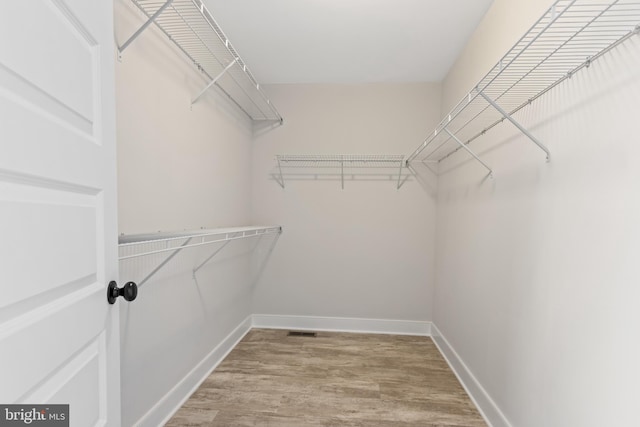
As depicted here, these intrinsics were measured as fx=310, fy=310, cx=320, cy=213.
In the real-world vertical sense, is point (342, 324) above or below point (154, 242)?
below

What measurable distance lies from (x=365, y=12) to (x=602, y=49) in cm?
123

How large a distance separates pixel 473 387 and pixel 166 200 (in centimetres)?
205

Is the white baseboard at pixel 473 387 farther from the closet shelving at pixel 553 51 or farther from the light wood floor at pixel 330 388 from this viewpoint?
the closet shelving at pixel 553 51

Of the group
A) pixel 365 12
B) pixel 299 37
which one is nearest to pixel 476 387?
pixel 365 12

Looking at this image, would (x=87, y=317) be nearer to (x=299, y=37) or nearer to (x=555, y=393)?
(x=555, y=393)

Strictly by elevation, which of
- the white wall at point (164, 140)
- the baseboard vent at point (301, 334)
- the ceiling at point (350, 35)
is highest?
the ceiling at point (350, 35)

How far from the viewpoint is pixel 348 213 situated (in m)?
2.88

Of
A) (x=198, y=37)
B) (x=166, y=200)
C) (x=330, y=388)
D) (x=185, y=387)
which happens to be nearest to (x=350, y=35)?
(x=198, y=37)

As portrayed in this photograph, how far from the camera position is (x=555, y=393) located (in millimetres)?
1142

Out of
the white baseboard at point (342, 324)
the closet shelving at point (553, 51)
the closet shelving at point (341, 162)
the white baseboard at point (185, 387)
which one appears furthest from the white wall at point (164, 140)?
the closet shelving at point (553, 51)

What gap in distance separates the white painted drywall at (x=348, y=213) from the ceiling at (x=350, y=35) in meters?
0.22

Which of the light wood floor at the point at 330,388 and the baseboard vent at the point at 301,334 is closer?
the light wood floor at the point at 330,388

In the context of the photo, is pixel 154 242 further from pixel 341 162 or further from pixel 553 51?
pixel 341 162

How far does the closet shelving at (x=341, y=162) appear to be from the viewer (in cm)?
280
